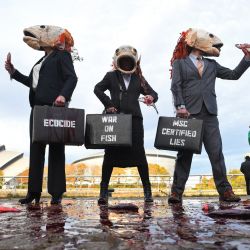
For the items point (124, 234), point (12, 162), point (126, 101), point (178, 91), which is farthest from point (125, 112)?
point (12, 162)

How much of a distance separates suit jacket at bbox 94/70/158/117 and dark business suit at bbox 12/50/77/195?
0.47 m

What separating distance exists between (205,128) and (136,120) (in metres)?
0.76

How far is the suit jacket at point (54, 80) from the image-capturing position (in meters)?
4.41

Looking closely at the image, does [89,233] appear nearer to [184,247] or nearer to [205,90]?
[184,247]

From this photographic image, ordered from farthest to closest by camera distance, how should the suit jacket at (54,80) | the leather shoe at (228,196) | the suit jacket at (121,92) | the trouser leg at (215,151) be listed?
the suit jacket at (121,92), the trouser leg at (215,151), the leather shoe at (228,196), the suit jacket at (54,80)

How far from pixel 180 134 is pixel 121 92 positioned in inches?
32.9

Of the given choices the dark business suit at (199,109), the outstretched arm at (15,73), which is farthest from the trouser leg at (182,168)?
the outstretched arm at (15,73)

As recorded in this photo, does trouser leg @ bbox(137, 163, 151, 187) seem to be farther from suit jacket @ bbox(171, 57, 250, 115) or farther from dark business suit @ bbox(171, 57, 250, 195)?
suit jacket @ bbox(171, 57, 250, 115)

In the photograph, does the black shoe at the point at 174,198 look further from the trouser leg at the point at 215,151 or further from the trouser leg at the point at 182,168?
the trouser leg at the point at 215,151

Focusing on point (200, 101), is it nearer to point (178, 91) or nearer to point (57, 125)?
point (178, 91)

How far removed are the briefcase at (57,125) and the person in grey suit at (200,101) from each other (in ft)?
3.81

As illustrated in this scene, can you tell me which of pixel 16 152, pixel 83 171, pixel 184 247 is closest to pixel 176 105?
pixel 184 247

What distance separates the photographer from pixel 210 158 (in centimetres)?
469

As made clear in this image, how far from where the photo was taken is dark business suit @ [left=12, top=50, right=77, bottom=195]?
441 centimetres
